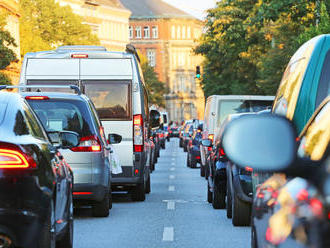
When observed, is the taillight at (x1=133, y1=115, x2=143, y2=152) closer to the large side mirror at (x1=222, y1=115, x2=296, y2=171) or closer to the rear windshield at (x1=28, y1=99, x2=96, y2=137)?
the rear windshield at (x1=28, y1=99, x2=96, y2=137)

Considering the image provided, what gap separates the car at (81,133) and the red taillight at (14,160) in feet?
23.1

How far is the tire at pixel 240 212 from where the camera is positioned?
13.3 meters

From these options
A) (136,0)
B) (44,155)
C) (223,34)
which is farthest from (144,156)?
(136,0)

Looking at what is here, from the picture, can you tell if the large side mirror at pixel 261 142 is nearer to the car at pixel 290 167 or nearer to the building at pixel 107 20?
the car at pixel 290 167

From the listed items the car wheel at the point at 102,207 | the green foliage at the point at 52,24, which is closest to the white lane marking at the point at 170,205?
the car wheel at the point at 102,207

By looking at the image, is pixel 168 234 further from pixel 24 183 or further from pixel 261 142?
pixel 261 142

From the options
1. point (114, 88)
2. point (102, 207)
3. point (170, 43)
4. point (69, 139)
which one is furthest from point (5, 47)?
point (170, 43)

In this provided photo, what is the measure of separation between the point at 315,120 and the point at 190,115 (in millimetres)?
194731

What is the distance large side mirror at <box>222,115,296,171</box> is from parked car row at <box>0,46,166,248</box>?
2413 millimetres

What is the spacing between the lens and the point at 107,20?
521ft

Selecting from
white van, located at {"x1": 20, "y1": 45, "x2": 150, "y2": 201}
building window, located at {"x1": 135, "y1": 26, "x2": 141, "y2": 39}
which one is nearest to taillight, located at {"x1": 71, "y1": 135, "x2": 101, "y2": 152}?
white van, located at {"x1": 20, "y1": 45, "x2": 150, "y2": 201}

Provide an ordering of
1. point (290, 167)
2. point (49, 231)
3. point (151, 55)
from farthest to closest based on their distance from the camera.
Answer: point (151, 55)
point (49, 231)
point (290, 167)

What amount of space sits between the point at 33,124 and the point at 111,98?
9.78m

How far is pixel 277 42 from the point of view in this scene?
52938 millimetres
